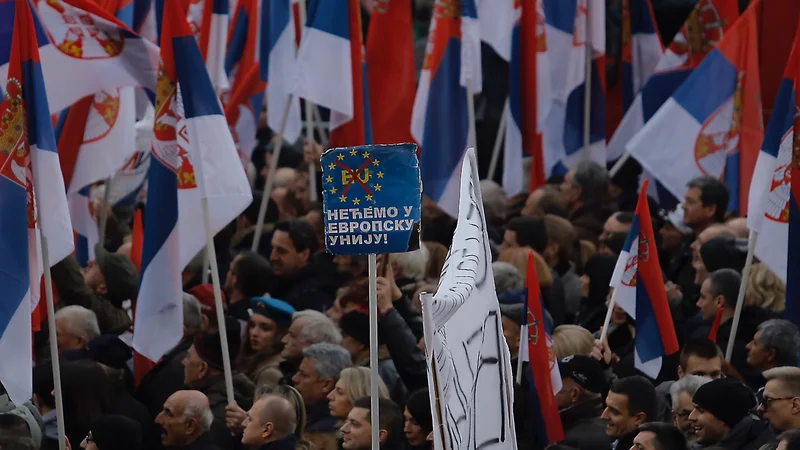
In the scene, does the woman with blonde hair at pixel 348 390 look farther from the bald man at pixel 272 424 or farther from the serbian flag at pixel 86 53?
the serbian flag at pixel 86 53

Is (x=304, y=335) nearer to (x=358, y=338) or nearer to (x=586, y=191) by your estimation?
(x=358, y=338)

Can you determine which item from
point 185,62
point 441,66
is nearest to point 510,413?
point 185,62

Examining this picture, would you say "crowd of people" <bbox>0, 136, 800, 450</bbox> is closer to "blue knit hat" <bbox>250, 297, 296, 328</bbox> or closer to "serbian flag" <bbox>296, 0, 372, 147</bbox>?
"blue knit hat" <bbox>250, 297, 296, 328</bbox>

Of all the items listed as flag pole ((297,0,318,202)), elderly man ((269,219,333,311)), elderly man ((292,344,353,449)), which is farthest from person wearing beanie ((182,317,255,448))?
flag pole ((297,0,318,202))

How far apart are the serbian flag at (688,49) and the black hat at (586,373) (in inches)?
208

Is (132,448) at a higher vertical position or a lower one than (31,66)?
lower

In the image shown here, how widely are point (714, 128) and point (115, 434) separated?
5.74m

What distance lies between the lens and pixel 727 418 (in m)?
7.28

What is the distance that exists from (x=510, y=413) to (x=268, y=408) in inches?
87.2

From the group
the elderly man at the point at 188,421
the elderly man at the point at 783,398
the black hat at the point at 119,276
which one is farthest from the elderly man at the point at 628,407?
the black hat at the point at 119,276

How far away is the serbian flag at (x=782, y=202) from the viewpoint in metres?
9.15

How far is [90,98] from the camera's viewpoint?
1082 centimetres

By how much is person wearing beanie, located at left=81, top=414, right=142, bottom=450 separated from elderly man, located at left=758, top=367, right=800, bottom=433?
10.1 ft

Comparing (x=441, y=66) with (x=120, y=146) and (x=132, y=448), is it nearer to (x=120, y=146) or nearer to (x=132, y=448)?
(x=120, y=146)
